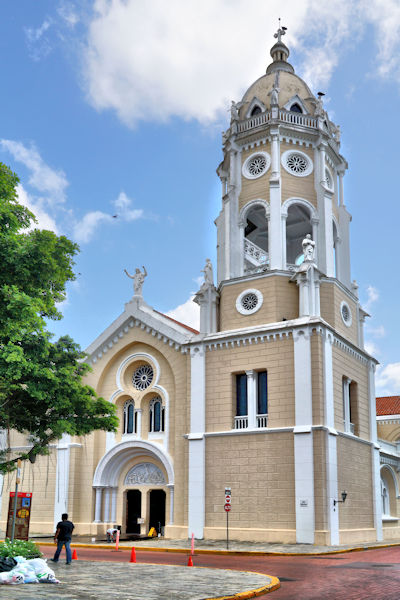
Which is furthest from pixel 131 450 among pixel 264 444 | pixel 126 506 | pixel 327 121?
pixel 327 121

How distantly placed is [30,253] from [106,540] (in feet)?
59.7

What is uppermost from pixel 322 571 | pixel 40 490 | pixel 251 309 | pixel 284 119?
pixel 284 119

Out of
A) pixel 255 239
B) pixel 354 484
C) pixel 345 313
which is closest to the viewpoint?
pixel 354 484

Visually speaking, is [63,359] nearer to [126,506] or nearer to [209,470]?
[209,470]

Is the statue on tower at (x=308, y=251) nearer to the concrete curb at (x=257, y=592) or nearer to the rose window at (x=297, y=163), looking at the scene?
the rose window at (x=297, y=163)

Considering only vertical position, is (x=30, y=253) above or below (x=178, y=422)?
above

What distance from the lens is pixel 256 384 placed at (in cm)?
3206

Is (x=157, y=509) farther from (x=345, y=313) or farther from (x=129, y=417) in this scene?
(x=345, y=313)

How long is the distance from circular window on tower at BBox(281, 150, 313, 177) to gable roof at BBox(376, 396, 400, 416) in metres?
25.9

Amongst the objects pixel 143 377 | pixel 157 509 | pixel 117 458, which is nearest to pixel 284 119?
pixel 143 377

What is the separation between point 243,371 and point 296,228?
11.5 metres

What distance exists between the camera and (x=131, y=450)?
3644 centimetres

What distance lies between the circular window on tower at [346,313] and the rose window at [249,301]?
15.8 ft

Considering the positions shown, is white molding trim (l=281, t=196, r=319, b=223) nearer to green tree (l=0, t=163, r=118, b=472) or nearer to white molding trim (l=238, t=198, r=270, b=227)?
white molding trim (l=238, t=198, r=270, b=227)
